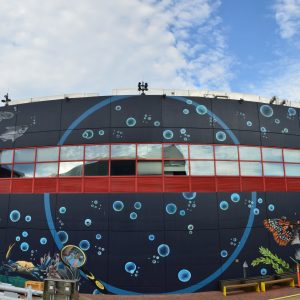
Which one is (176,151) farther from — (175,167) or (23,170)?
(23,170)

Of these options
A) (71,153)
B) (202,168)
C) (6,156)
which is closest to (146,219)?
(202,168)

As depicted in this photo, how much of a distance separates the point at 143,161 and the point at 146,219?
387 centimetres

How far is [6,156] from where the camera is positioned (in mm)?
22906

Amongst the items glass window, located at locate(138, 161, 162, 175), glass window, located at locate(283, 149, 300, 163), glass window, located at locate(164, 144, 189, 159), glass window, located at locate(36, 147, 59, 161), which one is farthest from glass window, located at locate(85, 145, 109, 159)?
glass window, located at locate(283, 149, 300, 163)

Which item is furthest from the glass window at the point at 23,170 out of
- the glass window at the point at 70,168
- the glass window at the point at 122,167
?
the glass window at the point at 122,167

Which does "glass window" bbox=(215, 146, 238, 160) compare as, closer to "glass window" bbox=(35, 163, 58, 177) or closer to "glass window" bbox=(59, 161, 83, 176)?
"glass window" bbox=(59, 161, 83, 176)

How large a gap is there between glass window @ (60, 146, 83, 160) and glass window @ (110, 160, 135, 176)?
239cm

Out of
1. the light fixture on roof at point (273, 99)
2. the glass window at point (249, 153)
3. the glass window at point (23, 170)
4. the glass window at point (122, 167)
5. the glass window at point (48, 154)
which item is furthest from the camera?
the light fixture on roof at point (273, 99)

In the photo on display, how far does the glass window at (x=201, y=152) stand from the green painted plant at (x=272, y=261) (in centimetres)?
724

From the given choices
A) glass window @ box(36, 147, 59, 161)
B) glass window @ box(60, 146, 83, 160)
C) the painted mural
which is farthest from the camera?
glass window @ box(36, 147, 59, 161)

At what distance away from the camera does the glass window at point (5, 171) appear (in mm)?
22630

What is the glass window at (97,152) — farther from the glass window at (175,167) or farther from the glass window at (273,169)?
the glass window at (273,169)

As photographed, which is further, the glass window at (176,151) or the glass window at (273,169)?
the glass window at (273,169)

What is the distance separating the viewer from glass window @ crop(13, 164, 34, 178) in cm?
2219
